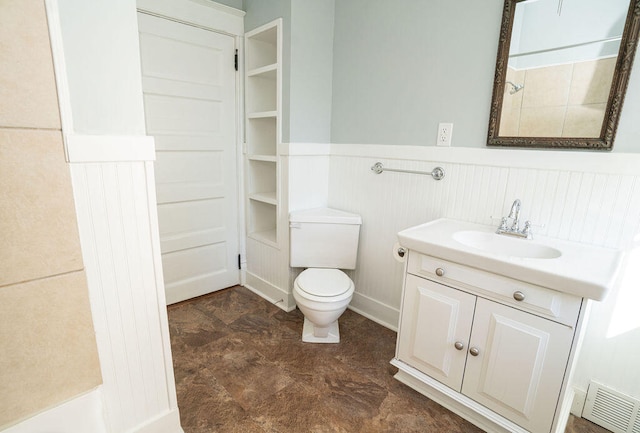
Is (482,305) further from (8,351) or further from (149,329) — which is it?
(8,351)

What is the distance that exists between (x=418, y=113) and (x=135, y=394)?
197 centimetres

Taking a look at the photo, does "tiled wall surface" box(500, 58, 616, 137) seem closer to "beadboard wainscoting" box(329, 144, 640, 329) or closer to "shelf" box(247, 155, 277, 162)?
"beadboard wainscoting" box(329, 144, 640, 329)

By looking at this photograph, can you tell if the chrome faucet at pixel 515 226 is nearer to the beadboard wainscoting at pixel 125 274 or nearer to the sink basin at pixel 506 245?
the sink basin at pixel 506 245

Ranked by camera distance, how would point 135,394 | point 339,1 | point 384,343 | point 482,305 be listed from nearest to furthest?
1. point 135,394
2. point 482,305
3. point 384,343
4. point 339,1

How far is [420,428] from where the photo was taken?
143cm

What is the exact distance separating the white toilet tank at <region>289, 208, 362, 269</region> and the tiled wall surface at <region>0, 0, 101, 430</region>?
131 cm

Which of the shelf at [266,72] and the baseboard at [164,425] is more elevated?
the shelf at [266,72]

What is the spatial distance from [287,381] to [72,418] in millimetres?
940

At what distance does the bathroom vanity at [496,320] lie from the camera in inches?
45.1

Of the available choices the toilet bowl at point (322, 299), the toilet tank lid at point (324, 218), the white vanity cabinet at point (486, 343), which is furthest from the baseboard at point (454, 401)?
the toilet tank lid at point (324, 218)

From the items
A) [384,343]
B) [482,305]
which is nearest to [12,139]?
[482,305]

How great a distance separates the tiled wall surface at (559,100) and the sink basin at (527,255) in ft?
1.66

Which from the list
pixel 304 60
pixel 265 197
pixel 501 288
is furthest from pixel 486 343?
pixel 304 60

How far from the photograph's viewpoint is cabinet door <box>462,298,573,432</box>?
3.86 feet
